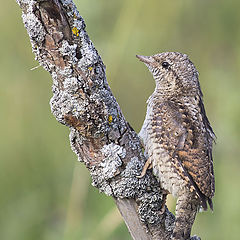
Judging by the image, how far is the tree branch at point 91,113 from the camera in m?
2.60

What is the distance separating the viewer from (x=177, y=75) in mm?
3854

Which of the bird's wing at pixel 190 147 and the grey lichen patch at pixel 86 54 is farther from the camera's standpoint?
the bird's wing at pixel 190 147

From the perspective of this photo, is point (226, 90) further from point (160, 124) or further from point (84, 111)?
point (84, 111)

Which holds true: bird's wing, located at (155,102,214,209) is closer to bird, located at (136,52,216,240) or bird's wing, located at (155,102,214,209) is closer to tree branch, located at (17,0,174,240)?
bird, located at (136,52,216,240)

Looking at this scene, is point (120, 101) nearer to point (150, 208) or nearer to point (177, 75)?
point (177, 75)

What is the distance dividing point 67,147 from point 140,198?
218cm

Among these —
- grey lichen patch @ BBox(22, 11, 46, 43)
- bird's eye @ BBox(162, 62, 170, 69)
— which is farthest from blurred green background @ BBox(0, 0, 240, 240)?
grey lichen patch @ BBox(22, 11, 46, 43)

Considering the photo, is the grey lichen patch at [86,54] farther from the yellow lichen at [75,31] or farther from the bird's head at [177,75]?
the bird's head at [177,75]

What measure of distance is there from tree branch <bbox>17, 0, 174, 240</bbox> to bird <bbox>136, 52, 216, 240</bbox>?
13 cm

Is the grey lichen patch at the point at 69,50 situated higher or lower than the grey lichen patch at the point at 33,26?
lower

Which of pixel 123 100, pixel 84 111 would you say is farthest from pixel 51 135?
pixel 84 111

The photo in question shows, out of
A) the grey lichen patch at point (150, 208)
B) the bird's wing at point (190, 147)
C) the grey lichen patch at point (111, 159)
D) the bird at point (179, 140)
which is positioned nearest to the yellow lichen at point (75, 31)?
the grey lichen patch at point (111, 159)

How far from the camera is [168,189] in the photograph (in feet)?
10.2

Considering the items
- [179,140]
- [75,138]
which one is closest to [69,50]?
[75,138]
